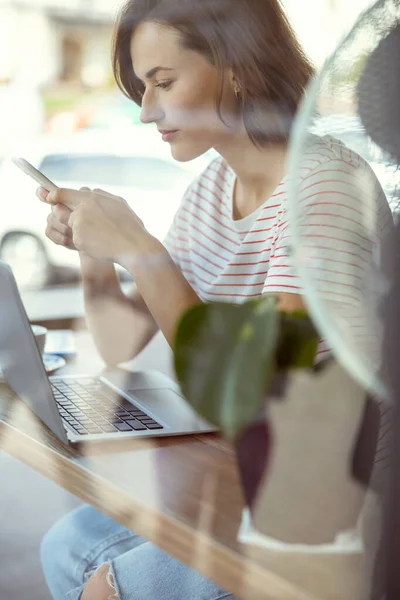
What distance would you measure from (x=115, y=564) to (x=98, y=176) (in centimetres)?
66

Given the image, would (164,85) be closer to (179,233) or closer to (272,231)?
(272,231)

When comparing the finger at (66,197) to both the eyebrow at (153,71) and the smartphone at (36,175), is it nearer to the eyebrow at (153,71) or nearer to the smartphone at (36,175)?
the smartphone at (36,175)

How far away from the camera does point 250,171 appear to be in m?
1.25

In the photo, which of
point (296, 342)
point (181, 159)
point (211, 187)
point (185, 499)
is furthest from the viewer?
point (211, 187)

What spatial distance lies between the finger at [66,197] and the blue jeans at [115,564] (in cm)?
46

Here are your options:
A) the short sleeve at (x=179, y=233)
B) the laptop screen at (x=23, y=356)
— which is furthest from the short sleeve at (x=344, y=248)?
the short sleeve at (x=179, y=233)

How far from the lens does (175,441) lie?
835 mm

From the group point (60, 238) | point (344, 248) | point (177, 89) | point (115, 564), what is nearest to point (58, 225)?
point (60, 238)

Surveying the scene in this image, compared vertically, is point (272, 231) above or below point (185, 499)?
above

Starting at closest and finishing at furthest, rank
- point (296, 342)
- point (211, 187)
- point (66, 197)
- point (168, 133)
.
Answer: point (296, 342) < point (66, 197) < point (168, 133) < point (211, 187)

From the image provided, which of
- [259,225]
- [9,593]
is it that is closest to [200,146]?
[259,225]

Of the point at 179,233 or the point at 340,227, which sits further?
the point at 179,233

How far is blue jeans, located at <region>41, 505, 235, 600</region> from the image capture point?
85 centimetres

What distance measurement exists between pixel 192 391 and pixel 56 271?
87 centimetres
